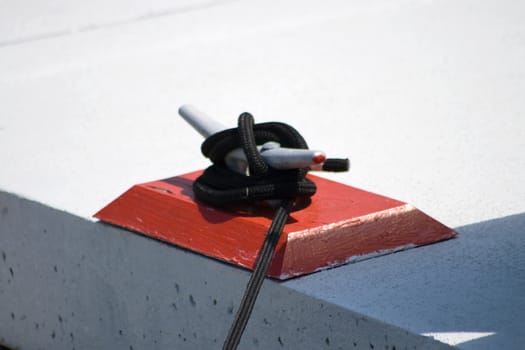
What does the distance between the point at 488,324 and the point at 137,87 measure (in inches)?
76.6

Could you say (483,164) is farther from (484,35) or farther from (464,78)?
A: (484,35)

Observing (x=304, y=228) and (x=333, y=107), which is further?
(x=333, y=107)

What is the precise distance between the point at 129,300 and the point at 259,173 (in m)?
0.43

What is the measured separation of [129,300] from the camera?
1.91 m

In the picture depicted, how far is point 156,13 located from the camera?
405 centimetres

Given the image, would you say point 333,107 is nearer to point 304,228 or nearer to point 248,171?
point 248,171

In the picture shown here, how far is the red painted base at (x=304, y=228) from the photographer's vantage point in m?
1.57

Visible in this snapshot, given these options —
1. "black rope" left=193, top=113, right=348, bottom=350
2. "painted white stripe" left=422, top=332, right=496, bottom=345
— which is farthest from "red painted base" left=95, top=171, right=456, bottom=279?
"painted white stripe" left=422, top=332, right=496, bottom=345

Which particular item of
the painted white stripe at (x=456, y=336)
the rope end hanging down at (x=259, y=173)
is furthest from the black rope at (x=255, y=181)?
the painted white stripe at (x=456, y=336)

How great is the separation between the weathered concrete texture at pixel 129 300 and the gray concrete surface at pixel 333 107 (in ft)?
0.09

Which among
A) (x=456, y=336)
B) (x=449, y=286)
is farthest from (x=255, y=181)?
(x=456, y=336)

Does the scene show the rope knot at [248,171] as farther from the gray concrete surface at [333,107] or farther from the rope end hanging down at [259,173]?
the gray concrete surface at [333,107]

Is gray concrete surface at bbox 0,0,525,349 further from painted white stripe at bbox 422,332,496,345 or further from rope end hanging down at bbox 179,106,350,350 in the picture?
rope end hanging down at bbox 179,106,350,350

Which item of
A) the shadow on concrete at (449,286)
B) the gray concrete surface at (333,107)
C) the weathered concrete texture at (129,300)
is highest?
the gray concrete surface at (333,107)
